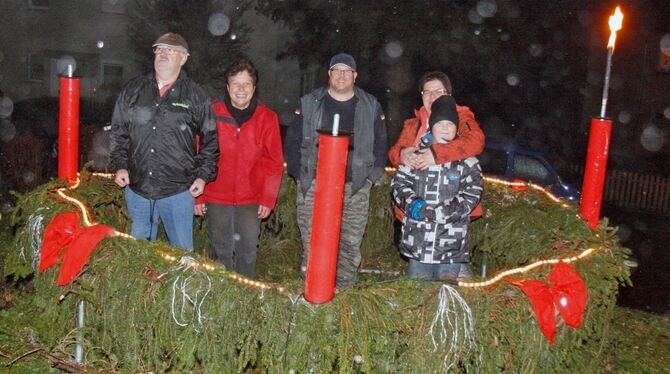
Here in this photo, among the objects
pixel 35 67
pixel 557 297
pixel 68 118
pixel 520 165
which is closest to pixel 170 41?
pixel 68 118

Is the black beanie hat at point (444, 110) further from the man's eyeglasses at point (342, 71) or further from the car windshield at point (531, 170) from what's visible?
the car windshield at point (531, 170)

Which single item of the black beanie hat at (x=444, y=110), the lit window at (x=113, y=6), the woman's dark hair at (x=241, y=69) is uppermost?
the lit window at (x=113, y=6)

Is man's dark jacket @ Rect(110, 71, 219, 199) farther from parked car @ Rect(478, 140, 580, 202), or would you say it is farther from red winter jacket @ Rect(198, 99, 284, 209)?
parked car @ Rect(478, 140, 580, 202)

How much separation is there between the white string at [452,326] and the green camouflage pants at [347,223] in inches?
87.7

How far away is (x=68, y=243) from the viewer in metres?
3.94

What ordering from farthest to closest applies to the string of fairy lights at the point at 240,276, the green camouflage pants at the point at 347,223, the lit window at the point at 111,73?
the lit window at the point at 111,73
the green camouflage pants at the point at 347,223
the string of fairy lights at the point at 240,276

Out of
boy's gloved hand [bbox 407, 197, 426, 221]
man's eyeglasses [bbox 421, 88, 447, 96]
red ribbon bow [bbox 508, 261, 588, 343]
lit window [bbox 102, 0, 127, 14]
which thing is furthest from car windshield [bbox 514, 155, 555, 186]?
lit window [bbox 102, 0, 127, 14]

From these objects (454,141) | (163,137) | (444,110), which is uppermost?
(444,110)

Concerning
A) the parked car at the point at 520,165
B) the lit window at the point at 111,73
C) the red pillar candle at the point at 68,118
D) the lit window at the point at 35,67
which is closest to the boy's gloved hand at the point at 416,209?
the red pillar candle at the point at 68,118

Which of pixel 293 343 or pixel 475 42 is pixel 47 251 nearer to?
pixel 293 343

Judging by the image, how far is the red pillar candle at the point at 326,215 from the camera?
10.4ft

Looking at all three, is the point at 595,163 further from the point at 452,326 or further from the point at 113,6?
the point at 113,6

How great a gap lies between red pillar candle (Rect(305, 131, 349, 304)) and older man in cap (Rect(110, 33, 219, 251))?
6.20ft

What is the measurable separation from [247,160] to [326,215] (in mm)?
2268
